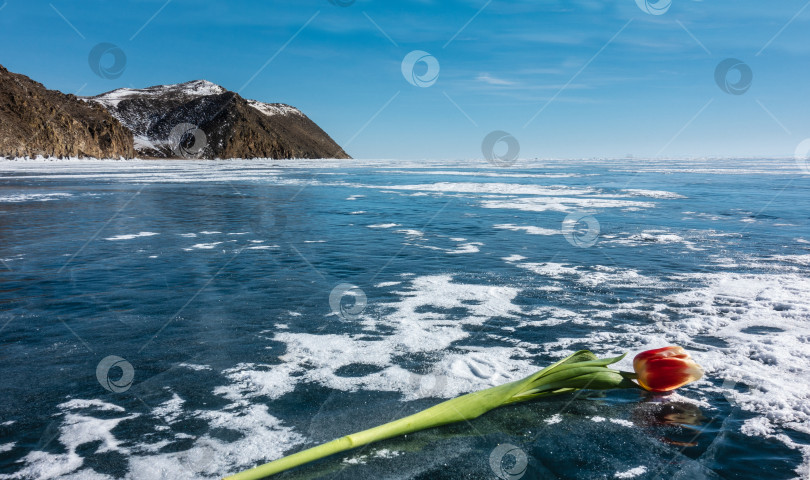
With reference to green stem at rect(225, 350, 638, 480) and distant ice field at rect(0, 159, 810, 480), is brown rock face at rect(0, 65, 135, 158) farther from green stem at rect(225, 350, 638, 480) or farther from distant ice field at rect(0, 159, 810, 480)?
green stem at rect(225, 350, 638, 480)

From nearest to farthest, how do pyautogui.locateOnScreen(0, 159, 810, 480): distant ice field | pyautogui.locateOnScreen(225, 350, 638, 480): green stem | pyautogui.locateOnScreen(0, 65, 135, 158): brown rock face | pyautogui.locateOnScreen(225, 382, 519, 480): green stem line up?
pyautogui.locateOnScreen(225, 382, 519, 480): green stem
pyautogui.locateOnScreen(225, 350, 638, 480): green stem
pyautogui.locateOnScreen(0, 159, 810, 480): distant ice field
pyautogui.locateOnScreen(0, 65, 135, 158): brown rock face

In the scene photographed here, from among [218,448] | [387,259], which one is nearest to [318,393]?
[218,448]

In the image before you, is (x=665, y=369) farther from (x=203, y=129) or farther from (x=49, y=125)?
(x=203, y=129)

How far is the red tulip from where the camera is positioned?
283 centimetres

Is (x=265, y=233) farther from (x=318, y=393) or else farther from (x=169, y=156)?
(x=169, y=156)

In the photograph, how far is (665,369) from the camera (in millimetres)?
2877

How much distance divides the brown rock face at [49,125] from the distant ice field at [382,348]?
271 ft

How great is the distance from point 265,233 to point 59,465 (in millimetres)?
8270

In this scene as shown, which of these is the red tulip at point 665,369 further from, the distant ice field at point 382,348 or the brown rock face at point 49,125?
the brown rock face at point 49,125

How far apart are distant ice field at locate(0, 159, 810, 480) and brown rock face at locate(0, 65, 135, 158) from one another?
82501mm

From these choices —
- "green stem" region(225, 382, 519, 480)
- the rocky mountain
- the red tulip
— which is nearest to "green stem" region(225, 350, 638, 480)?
"green stem" region(225, 382, 519, 480)

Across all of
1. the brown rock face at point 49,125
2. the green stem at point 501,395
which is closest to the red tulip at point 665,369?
the green stem at point 501,395

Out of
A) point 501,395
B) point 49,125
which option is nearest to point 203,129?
point 49,125

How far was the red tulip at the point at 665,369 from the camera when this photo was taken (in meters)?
2.83
